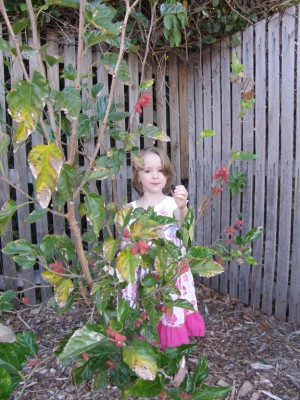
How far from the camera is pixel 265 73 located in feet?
8.70

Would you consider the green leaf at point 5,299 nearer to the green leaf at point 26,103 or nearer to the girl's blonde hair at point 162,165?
the green leaf at point 26,103

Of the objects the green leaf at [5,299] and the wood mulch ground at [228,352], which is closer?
the green leaf at [5,299]

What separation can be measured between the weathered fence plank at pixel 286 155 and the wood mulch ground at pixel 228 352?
27 centimetres

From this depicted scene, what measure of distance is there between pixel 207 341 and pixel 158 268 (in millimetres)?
1413

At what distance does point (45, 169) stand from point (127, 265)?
377 mm

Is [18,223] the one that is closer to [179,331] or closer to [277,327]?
[179,331]

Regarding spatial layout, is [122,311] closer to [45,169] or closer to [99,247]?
[99,247]

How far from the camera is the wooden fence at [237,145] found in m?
2.54

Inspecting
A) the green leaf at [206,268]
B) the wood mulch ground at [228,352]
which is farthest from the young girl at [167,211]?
the green leaf at [206,268]

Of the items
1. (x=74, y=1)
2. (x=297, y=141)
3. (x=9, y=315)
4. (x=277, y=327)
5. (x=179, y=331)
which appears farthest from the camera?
(x=9, y=315)

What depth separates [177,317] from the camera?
2.11m

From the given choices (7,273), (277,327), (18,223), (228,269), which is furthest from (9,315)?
(277,327)

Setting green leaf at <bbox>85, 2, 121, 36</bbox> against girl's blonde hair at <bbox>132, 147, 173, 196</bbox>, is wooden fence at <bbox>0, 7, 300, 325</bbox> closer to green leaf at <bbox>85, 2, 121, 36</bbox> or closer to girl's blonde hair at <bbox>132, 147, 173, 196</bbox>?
girl's blonde hair at <bbox>132, 147, 173, 196</bbox>

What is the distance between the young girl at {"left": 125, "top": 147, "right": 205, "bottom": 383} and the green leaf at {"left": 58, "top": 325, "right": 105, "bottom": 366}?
98 centimetres
